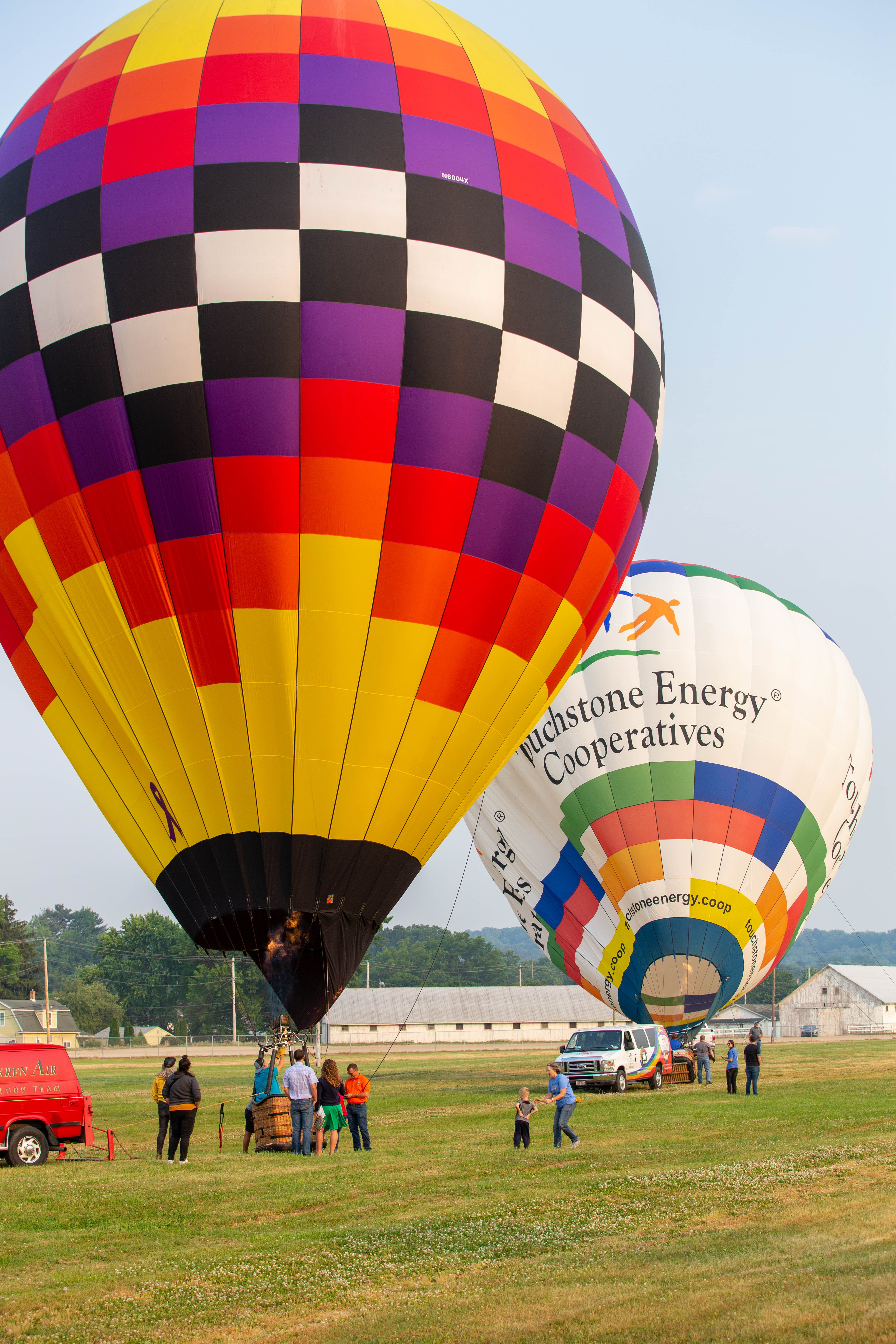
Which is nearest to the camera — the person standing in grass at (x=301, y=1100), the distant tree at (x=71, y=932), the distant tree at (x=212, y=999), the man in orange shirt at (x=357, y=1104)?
the person standing in grass at (x=301, y=1100)

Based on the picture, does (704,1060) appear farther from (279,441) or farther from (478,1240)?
(279,441)

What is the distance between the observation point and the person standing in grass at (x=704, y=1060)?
23.5m

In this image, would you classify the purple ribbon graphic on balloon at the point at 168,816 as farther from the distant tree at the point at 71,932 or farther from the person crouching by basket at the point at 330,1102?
the distant tree at the point at 71,932

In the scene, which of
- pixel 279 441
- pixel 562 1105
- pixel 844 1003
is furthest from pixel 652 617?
pixel 844 1003

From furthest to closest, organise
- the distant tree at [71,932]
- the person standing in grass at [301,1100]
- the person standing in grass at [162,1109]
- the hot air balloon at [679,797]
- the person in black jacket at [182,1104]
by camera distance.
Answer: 1. the distant tree at [71,932]
2. the hot air balloon at [679,797]
3. the person standing in grass at [162,1109]
4. the person standing in grass at [301,1100]
5. the person in black jacket at [182,1104]

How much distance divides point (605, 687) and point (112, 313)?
12099mm

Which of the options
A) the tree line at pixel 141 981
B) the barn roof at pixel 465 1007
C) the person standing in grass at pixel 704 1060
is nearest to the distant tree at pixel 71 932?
the tree line at pixel 141 981

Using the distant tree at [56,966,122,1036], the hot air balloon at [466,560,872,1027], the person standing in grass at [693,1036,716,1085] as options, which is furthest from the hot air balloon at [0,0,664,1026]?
the distant tree at [56,966,122,1036]

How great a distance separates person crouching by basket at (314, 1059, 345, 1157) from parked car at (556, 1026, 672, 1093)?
8.44 m

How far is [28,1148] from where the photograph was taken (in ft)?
44.9

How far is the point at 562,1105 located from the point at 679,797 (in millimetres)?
8425

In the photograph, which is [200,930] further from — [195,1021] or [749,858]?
[195,1021]

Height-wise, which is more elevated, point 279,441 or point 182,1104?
point 279,441

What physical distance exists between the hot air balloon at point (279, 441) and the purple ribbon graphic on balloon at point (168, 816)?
0.09 ft
